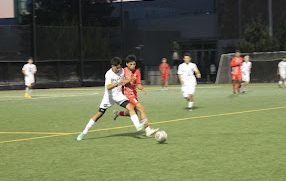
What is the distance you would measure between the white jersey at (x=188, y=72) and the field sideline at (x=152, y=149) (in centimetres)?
225

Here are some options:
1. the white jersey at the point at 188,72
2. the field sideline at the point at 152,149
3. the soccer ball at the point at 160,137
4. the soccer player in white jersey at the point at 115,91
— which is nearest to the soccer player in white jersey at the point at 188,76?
the white jersey at the point at 188,72

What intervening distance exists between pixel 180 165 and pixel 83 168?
1.40 meters

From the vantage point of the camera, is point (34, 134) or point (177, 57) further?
point (177, 57)

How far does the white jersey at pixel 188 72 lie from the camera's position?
20375mm

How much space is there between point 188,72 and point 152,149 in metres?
9.76

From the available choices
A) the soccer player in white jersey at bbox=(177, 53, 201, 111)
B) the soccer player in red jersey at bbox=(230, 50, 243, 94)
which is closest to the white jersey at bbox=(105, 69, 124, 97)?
the soccer player in white jersey at bbox=(177, 53, 201, 111)

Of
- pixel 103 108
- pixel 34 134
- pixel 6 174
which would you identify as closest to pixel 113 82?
pixel 103 108

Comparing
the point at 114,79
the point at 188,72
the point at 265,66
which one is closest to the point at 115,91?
the point at 114,79

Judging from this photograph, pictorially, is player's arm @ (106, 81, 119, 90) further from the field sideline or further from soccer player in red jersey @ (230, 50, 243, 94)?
soccer player in red jersey @ (230, 50, 243, 94)

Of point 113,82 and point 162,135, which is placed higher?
point 113,82

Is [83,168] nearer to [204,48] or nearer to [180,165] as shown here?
[180,165]

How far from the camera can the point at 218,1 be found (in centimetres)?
5469

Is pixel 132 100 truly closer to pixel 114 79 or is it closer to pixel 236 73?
pixel 114 79

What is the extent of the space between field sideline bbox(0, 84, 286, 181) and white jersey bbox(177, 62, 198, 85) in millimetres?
2247
